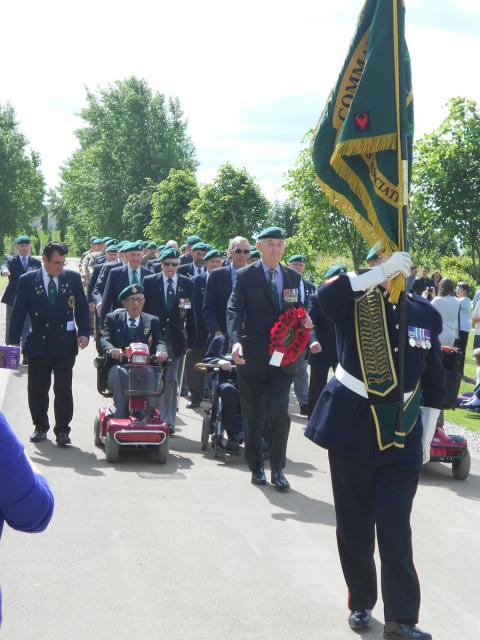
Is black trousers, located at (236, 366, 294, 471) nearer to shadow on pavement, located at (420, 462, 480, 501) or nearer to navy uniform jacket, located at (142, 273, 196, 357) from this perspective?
shadow on pavement, located at (420, 462, 480, 501)

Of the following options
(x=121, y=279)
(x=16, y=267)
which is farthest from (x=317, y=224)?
(x=121, y=279)

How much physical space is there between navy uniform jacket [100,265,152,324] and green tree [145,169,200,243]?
3601 cm

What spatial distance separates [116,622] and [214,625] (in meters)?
0.50

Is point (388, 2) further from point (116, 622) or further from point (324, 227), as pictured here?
point (324, 227)

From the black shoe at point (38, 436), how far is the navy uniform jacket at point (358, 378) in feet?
18.0

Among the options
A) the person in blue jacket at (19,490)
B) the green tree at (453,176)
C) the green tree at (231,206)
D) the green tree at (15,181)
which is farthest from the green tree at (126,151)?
the person in blue jacket at (19,490)

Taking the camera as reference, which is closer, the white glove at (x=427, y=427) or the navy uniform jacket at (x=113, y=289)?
the white glove at (x=427, y=427)

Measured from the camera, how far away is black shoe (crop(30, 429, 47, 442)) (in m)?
10.6

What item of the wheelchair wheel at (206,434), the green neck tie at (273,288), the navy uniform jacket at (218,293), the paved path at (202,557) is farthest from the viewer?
the navy uniform jacket at (218,293)

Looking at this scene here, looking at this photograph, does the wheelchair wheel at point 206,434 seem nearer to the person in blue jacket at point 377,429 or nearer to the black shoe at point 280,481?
the black shoe at point 280,481

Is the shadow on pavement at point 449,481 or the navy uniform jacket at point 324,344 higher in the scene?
the navy uniform jacket at point 324,344

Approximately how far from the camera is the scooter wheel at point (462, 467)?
951 centimetres

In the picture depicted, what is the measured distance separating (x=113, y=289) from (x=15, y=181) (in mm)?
86634

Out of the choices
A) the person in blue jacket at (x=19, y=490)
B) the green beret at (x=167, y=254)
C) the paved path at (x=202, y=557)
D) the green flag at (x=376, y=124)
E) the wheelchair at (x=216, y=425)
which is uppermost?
the green flag at (x=376, y=124)
